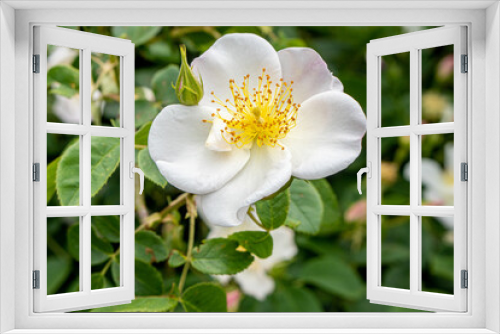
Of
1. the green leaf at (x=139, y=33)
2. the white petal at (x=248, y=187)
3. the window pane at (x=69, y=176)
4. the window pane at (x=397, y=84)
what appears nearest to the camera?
the white petal at (x=248, y=187)

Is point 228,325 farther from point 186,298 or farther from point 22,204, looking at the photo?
point 22,204

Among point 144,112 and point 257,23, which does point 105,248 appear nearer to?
point 144,112

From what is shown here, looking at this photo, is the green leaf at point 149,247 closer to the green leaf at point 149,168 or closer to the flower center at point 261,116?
the green leaf at point 149,168

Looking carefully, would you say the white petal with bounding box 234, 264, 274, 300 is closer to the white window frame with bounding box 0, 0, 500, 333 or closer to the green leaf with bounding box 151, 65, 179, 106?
the white window frame with bounding box 0, 0, 500, 333

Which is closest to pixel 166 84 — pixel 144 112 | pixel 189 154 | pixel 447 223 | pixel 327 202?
pixel 144 112

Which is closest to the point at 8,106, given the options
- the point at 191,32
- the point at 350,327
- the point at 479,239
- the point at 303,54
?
the point at 191,32

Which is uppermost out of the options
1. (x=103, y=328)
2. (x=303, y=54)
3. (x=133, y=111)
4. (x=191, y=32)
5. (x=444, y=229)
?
(x=191, y=32)

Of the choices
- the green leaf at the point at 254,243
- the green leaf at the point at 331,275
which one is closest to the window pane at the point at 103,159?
the green leaf at the point at 254,243
